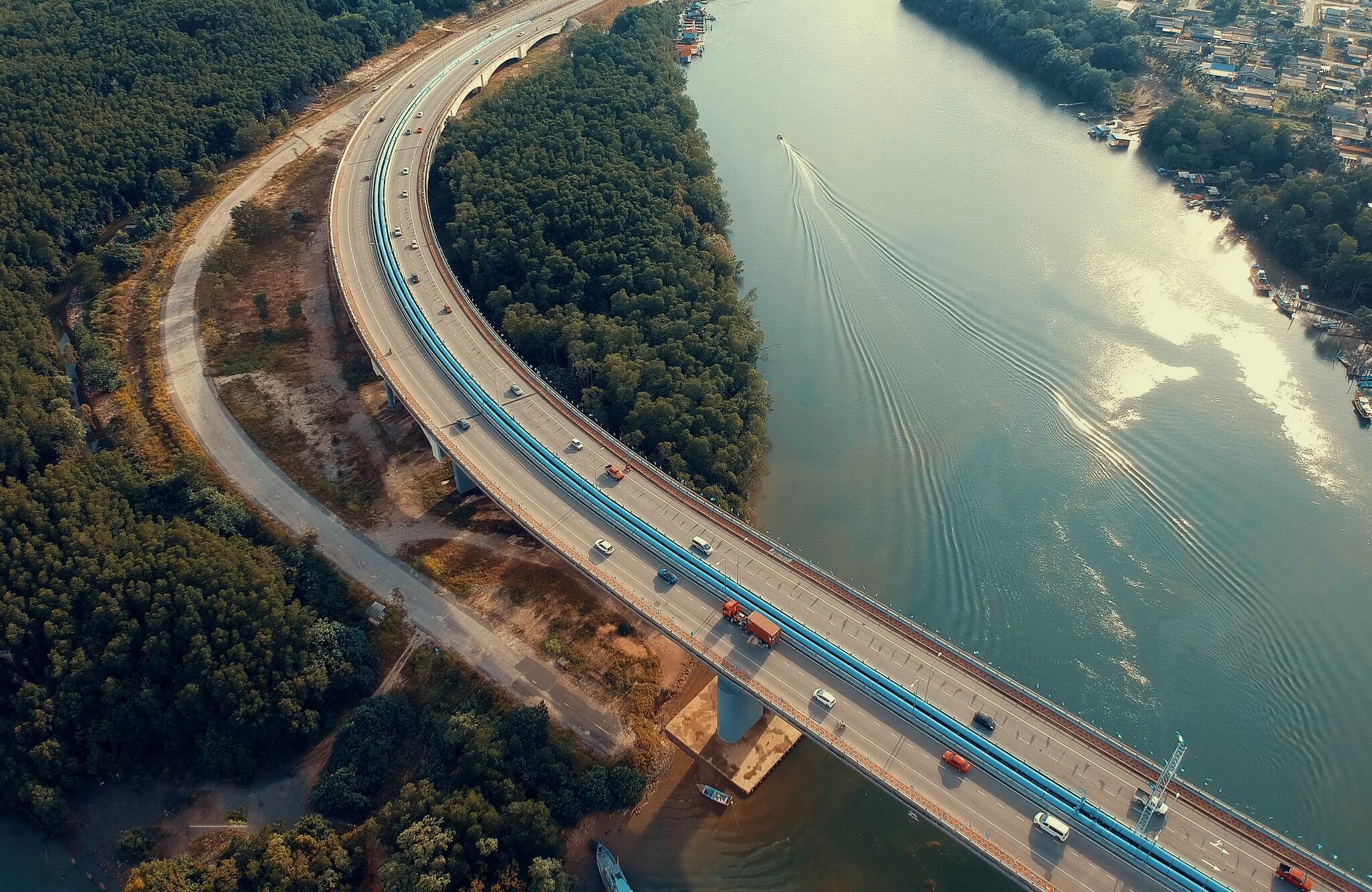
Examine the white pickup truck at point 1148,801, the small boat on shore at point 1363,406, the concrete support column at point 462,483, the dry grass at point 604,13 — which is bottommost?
the concrete support column at point 462,483

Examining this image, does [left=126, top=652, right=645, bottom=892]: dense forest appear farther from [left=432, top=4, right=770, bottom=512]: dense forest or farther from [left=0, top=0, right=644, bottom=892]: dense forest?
[left=432, top=4, right=770, bottom=512]: dense forest

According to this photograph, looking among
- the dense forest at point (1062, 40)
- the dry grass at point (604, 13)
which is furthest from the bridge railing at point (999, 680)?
the dense forest at point (1062, 40)

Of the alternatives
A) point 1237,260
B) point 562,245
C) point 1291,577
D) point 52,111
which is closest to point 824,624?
point 1291,577

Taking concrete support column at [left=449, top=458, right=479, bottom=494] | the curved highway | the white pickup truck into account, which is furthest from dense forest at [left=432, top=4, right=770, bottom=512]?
the white pickup truck

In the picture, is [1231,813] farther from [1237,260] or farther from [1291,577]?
[1237,260]

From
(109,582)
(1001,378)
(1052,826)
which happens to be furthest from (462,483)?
(1001,378)

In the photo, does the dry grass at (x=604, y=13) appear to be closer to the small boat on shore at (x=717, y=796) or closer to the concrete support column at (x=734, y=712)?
the concrete support column at (x=734, y=712)

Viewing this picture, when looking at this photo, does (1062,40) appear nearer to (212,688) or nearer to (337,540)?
(337,540)
